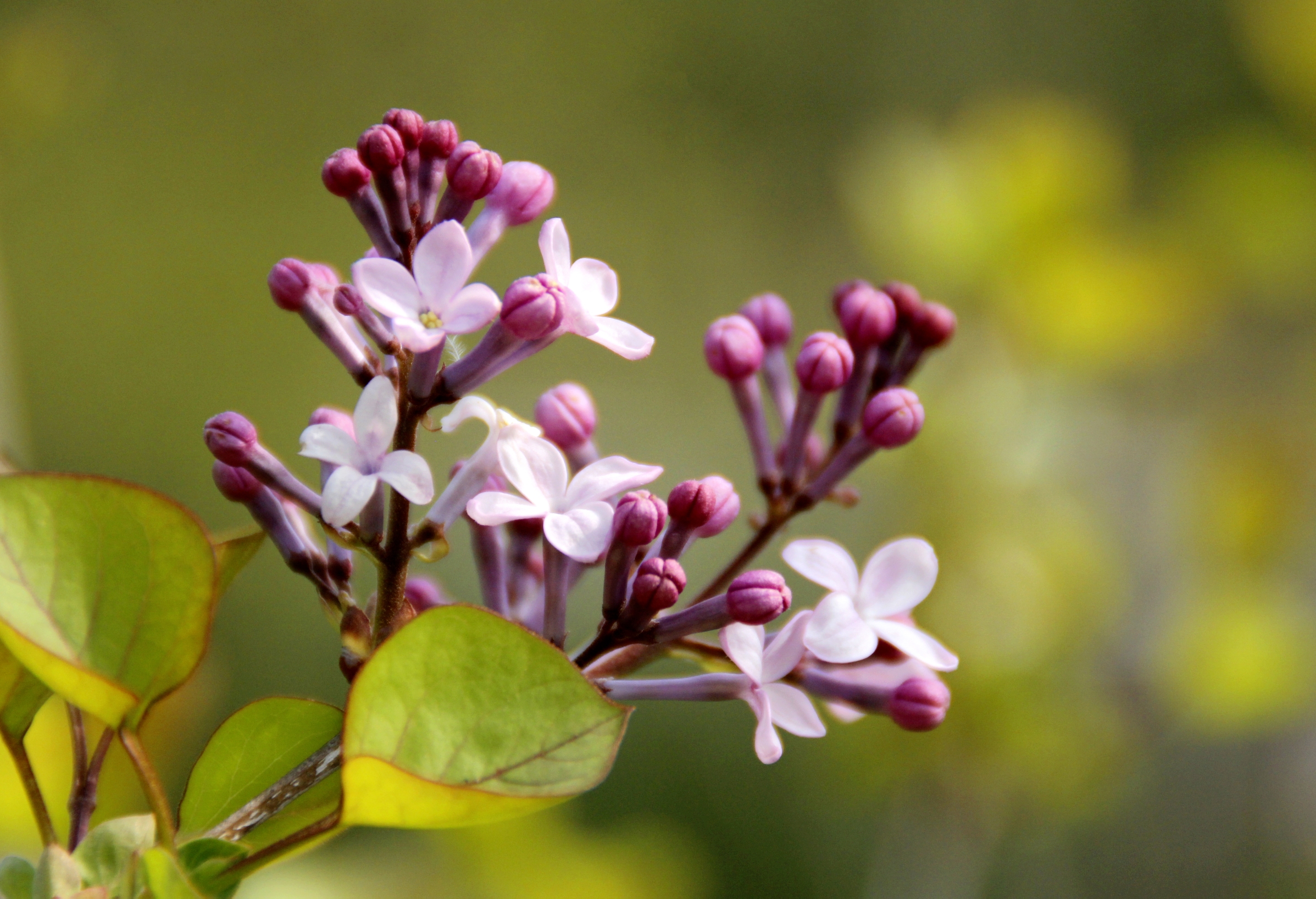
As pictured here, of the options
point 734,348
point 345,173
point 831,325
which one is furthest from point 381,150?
point 831,325

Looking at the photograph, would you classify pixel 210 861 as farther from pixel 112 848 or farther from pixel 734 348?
pixel 734 348

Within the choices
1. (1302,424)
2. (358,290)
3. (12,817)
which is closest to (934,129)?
(1302,424)

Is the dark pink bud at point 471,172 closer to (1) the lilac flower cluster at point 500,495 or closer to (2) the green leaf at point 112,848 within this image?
(1) the lilac flower cluster at point 500,495

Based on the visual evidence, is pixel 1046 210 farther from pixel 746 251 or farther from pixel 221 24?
pixel 221 24

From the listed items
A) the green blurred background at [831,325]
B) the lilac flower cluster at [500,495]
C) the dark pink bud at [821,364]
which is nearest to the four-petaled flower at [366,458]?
the lilac flower cluster at [500,495]

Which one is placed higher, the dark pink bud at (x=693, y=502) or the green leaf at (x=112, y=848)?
the dark pink bud at (x=693, y=502)
